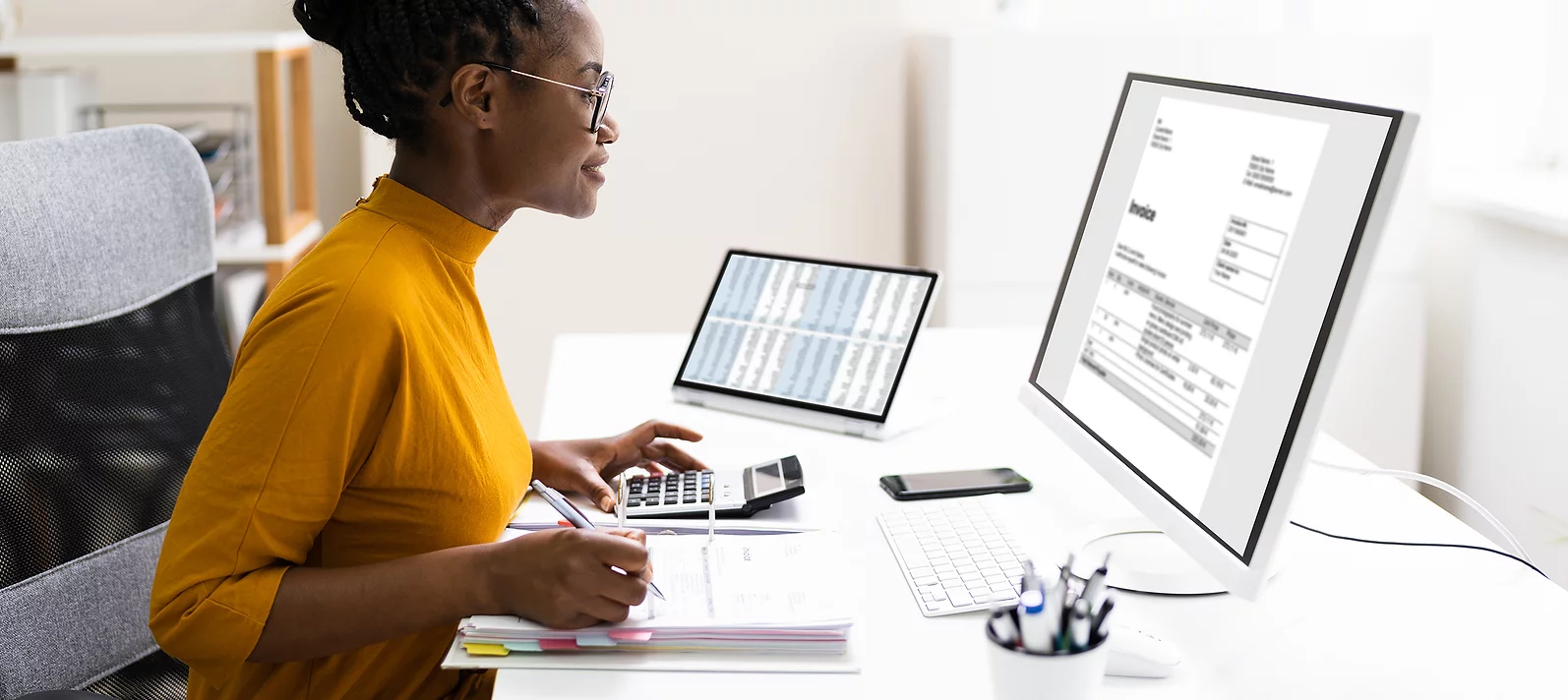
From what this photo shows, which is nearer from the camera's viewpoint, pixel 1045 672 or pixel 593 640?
pixel 1045 672

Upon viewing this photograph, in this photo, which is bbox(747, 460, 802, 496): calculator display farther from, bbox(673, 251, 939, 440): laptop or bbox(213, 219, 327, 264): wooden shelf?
bbox(213, 219, 327, 264): wooden shelf

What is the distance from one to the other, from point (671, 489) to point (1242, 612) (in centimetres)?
53

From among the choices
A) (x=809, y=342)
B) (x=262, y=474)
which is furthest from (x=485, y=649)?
(x=809, y=342)

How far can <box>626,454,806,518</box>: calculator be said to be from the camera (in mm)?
1183

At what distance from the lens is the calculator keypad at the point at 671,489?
120 cm

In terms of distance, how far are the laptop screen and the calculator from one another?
225 millimetres

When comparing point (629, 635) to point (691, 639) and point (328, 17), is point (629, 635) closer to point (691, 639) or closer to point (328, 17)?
point (691, 639)

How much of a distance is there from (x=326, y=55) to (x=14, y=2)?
1.96 feet

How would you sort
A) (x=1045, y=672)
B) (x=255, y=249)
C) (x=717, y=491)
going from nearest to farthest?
(x=1045, y=672) → (x=717, y=491) → (x=255, y=249)

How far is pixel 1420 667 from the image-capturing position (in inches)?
35.3

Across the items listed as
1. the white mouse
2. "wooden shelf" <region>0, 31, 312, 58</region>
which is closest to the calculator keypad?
the white mouse

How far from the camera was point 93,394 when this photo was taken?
1076 mm

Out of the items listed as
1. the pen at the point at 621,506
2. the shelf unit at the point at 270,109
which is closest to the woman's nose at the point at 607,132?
the pen at the point at 621,506

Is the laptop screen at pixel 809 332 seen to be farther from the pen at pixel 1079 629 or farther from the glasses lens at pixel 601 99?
the pen at pixel 1079 629
